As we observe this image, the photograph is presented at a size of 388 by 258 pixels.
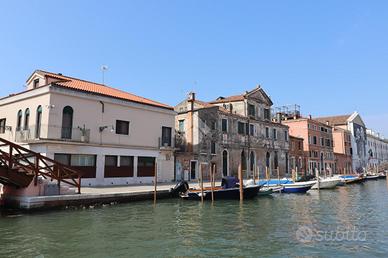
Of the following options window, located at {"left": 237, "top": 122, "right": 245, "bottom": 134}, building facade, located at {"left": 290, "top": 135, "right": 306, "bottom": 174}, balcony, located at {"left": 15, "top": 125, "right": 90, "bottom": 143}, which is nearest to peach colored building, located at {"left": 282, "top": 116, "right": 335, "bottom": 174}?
building facade, located at {"left": 290, "top": 135, "right": 306, "bottom": 174}

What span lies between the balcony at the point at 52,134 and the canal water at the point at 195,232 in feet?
20.0

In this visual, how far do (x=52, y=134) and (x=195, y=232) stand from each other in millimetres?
12148

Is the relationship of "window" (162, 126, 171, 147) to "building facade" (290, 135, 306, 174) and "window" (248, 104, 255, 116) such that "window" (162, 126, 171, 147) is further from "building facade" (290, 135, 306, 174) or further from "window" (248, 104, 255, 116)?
"building facade" (290, 135, 306, 174)

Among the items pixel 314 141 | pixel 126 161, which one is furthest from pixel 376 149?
pixel 126 161

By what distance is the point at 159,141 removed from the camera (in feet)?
81.5

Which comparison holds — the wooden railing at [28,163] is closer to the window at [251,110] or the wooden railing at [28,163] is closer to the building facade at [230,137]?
the building facade at [230,137]

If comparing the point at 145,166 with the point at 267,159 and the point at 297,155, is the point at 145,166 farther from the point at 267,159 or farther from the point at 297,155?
the point at 297,155

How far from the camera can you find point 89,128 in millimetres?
20688

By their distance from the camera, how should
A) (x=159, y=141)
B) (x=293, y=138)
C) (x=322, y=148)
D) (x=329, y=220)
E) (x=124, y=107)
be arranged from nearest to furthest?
(x=329, y=220), (x=124, y=107), (x=159, y=141), (x=293, y=138), (x=322, y=148)

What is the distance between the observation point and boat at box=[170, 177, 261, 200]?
61.7 feet

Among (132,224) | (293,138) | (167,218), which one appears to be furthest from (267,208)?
→ (293,138)

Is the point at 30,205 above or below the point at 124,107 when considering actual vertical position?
below

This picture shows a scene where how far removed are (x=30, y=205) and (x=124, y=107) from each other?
10.4 m

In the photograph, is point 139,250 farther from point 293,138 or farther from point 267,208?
point 293,138
